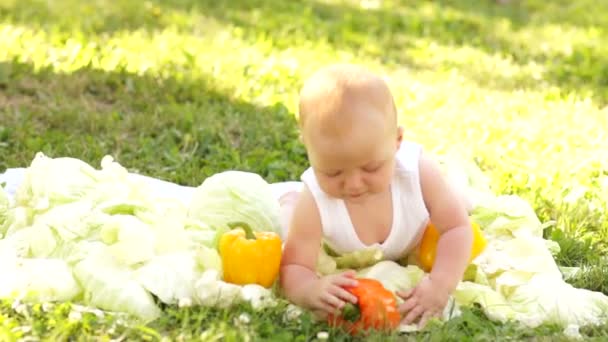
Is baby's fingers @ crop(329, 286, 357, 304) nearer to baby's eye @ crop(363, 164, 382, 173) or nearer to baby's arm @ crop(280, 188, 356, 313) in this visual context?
baby's arm @ crop(280, 188, 356, 313)

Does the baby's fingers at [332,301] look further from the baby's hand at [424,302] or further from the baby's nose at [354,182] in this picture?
the baby's nose at [354,182]

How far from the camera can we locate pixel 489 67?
660 cm

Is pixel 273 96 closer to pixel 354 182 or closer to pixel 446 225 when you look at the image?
pixel 446 225

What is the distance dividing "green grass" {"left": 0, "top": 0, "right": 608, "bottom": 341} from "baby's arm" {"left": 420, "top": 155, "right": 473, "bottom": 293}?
0.54ft

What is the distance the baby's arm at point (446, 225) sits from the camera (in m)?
3.22

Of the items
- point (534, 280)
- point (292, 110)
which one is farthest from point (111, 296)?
point (292, 110)

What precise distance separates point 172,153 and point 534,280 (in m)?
1.93

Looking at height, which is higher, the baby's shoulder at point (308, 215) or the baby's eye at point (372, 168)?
the baby's eye at point (372, 168)

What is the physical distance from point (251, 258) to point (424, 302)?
0.54 metres

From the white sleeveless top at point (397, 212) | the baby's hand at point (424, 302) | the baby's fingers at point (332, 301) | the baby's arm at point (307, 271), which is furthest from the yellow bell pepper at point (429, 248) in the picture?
the baby's fingers at point (332, 301)

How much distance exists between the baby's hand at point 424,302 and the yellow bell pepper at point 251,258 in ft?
1.32

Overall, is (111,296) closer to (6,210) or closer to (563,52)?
(6,210)

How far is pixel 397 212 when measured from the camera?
3.39 metres

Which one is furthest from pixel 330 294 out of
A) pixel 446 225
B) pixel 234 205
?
pixel 234 205
